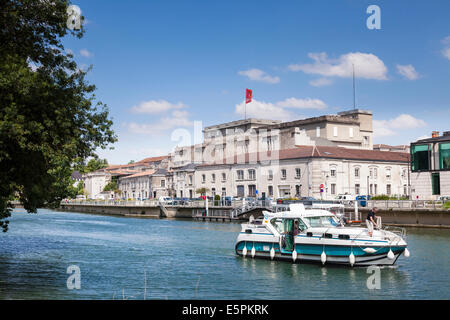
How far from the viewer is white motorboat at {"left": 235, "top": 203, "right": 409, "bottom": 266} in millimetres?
29453

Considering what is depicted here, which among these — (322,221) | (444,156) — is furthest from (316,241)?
(444,156)

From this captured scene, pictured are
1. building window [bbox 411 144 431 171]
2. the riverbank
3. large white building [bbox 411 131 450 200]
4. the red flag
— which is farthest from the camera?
the red flag

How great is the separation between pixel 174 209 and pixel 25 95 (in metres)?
80.6

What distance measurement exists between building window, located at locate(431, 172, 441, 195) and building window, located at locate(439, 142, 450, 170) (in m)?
1.48

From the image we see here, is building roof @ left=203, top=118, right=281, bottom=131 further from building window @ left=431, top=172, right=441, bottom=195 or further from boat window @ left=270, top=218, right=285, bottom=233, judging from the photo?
boat window @ left=270, top=218, right=285, bottom=233

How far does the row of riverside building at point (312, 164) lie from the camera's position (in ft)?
239

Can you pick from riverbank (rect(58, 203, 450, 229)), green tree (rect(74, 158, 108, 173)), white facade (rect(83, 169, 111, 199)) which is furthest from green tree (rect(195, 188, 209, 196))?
green tree (rect(74, 158, 108, 173))

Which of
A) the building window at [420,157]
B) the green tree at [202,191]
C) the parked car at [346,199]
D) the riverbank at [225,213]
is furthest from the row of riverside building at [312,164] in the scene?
the riverbank at [225,213]

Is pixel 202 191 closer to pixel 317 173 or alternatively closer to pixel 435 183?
pixel 317 173

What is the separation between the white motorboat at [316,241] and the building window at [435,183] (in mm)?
42242

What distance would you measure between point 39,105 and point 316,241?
1872cm

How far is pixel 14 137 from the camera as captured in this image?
17.7 m
